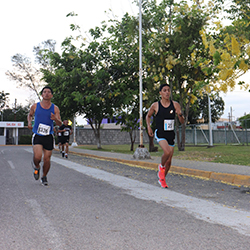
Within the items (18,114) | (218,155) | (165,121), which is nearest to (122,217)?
(165,121)

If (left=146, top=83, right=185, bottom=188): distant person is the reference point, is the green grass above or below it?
below

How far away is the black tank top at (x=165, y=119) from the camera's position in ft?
20.7

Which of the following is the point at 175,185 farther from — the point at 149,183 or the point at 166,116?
the point at 166,116

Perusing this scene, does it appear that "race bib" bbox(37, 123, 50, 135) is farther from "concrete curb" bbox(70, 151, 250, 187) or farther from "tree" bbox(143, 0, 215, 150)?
"tree" bbox(143, 0, 215, 150)

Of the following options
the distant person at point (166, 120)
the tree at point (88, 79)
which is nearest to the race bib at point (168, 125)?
the distant person at point (166, 120)

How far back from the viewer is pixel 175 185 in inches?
273

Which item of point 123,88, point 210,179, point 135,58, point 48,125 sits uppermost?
point 135,58

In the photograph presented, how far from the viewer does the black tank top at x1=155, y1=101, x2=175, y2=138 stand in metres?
6.30

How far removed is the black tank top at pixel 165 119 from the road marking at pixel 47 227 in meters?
2.77

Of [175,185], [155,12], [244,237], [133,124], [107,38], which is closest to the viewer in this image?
[244,237]

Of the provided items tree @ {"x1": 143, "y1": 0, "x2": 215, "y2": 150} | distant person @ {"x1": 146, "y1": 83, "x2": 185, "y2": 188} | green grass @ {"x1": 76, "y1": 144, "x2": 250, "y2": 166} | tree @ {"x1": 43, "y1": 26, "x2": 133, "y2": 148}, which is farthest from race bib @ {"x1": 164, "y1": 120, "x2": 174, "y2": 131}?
tree @ {"x1": 43, "y1": 26, "x2": 133, "y2": 148}

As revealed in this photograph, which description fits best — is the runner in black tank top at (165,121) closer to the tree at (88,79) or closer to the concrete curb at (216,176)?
the concrete curb at (216,176)

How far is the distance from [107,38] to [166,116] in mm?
17896

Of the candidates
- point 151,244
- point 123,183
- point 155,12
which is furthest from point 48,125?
point 155,12
